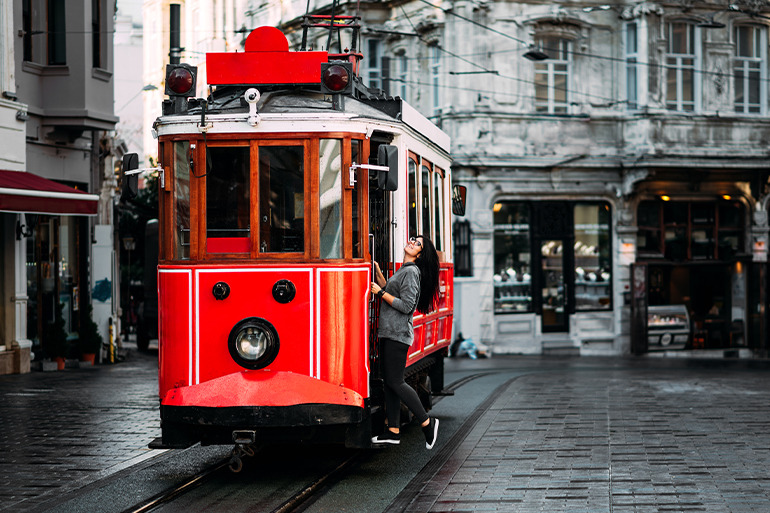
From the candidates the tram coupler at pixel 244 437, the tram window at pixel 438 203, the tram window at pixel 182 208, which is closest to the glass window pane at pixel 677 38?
the tram window at pixel 438 203

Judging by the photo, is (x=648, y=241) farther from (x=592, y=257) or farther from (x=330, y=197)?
(x=330, y=197)

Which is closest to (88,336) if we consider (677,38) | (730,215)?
(677,38)

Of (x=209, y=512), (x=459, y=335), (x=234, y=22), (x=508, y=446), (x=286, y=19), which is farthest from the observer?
(x=234, y=22)

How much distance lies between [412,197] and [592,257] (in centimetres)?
1666

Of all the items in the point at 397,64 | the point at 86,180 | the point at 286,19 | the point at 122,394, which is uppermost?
the point at 286,19

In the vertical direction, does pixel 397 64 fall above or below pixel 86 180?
above

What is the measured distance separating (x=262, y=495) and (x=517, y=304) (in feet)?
58.7

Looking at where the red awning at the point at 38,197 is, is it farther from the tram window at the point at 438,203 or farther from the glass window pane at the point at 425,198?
the glass window pane at the point at 425,198

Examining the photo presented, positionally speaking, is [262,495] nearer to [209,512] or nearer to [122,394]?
[209,512]

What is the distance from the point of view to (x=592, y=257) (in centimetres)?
2559

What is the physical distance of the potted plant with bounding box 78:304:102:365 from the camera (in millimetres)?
20156

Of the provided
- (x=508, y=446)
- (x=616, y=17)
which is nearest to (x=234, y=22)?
(x=616, y=17)

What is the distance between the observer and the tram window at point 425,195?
10.2 meters

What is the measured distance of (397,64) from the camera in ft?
89.1
